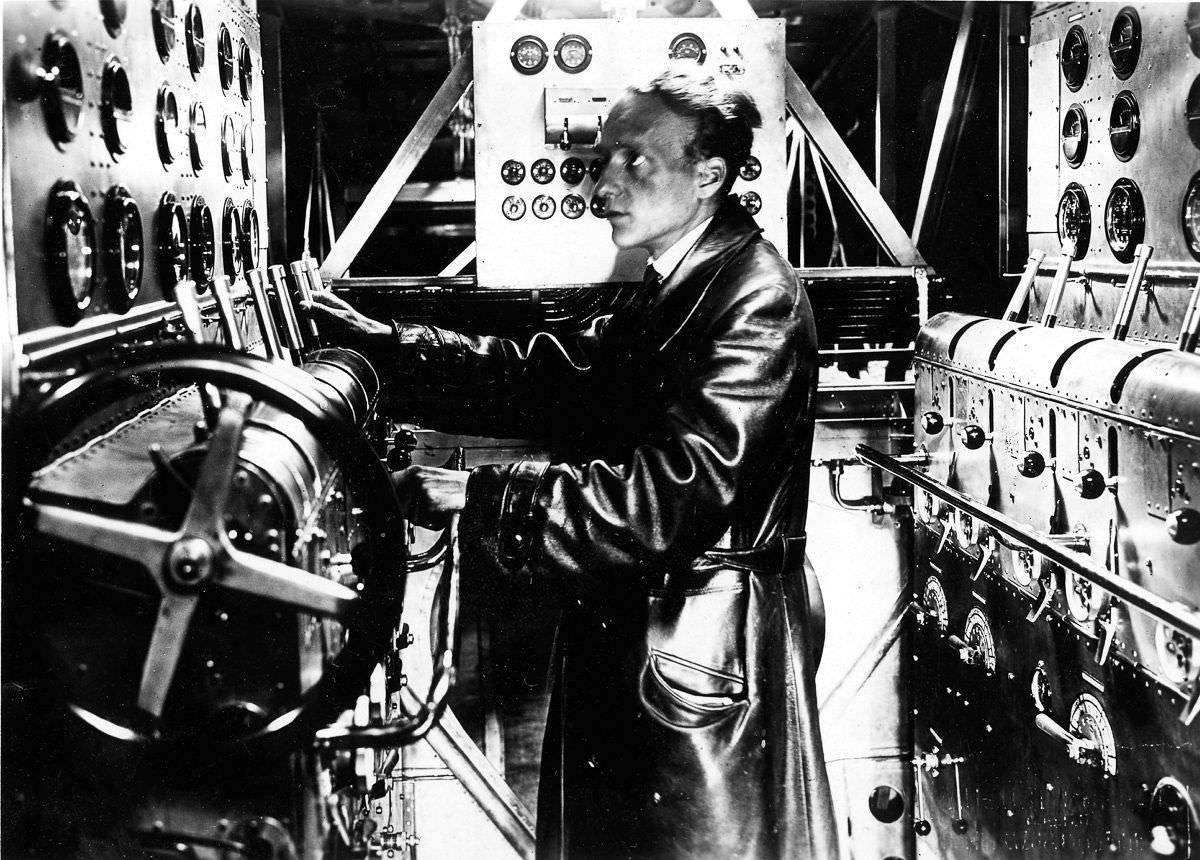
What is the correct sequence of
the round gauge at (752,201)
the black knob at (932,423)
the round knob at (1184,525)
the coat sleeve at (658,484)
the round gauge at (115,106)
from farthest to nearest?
the black knob at (932,423) → the round gauge at (752,201) → the round knob at (1184,525) → the round gauge at (115,106) → the coat sleeve at (658,484)

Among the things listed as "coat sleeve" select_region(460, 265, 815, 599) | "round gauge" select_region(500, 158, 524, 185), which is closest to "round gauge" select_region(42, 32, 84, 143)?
"coat sleeve" select_region(460, 265, 815, 599)

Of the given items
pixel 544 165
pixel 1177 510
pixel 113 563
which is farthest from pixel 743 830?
pixel 544 165

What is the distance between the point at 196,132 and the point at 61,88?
0.79 m

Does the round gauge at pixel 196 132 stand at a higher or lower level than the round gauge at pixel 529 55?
lower

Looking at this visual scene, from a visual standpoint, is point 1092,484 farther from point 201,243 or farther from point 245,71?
point 245,71

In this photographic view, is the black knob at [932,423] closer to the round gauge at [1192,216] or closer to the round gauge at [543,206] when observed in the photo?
the round gauge at [1192,216]

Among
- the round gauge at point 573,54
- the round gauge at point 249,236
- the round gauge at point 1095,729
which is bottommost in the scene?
the round gauge at point 1095,729

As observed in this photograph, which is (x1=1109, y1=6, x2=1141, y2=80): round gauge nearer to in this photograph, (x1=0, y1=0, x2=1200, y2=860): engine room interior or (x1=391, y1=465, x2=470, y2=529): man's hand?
(x1=0, y1=0, x2=1200, y2=860): engine room interior

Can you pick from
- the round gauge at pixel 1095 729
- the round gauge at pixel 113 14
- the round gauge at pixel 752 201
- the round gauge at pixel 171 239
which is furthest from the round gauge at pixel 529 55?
the round gauge at pixel 1095 729

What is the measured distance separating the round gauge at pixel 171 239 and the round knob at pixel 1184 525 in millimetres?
2305

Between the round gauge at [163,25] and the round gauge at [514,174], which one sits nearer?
the round gauge at [163,25]

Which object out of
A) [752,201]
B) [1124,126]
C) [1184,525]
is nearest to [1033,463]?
[1184,525]

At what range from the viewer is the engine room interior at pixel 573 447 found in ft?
5.79

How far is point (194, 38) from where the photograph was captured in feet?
8.88
